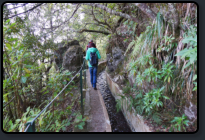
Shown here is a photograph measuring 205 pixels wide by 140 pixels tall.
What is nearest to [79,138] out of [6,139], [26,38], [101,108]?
[6,139]

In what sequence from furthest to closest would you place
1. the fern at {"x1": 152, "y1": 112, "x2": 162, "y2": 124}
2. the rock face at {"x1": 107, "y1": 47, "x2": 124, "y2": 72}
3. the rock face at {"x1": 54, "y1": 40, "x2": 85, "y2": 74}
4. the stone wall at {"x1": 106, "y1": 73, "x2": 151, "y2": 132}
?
1. the rock face at {"x1": 54, "y1": 40, "x2": 85, "y2": 74}
2. the rock face at {"x1": 107, "y1": 47, "x2": 124, "y2": 72}
3. the stone wall at {"x1": 106, "y1": 73, "x2": 151, "y2": 132}
4. the fern at {"x1": 152, "y1": 112, "x2": 162, "y2": 124}

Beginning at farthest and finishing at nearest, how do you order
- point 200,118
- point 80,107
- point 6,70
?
point 80,107
point 6,70
point 200,118

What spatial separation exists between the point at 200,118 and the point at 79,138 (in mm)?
1580

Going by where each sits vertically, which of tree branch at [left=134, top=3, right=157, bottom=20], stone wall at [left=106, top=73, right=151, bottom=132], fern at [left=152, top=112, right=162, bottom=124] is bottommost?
stone wall at [left=106, top=73, right=151, bottom=132]

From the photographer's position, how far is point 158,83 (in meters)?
2.49

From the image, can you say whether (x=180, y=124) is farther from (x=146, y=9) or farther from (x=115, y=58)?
(x=115, y=58)

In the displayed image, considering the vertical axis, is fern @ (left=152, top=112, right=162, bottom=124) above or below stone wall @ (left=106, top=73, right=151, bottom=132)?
above

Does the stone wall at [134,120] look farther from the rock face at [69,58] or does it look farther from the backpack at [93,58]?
the rock face at [69,58]

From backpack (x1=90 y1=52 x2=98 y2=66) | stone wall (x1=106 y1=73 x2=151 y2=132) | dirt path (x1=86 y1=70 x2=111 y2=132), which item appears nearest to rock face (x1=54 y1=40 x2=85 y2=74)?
backpack (x1=90 y1=52 x2=98 y2=66)

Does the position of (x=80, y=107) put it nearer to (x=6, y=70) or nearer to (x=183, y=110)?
(x=6, y=70)

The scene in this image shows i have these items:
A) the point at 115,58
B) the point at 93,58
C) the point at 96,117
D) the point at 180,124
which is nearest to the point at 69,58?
the point at 115,58

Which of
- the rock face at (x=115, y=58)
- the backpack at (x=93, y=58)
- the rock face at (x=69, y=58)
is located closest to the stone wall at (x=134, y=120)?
the backpack at (x=93, y=58)

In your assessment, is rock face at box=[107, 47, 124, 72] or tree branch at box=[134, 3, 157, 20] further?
rock face at box=[107, 47, 124, 72]

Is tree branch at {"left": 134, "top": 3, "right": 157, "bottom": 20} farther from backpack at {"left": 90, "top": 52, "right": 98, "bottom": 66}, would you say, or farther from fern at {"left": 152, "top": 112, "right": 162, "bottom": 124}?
fern at {"left": 152, "top": 112, "right": 162, "bottom": 124}
